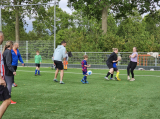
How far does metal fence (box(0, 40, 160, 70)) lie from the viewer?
19.4 meters

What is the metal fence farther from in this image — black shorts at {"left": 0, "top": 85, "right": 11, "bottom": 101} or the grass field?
black shorts at {"left": 0, "top": 85, "right": 11, "bottom": 101}

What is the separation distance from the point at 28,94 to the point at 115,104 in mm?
3104

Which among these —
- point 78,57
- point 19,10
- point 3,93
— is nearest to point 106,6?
point 78,57

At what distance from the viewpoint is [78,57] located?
2172 cm

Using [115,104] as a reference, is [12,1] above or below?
above

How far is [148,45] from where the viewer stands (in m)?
22.6

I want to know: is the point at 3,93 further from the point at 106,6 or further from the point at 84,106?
the point at 106,6

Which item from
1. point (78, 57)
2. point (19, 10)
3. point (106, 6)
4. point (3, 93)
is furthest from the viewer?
point (19, 10)

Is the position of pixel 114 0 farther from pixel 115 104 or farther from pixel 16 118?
pixel 16 118

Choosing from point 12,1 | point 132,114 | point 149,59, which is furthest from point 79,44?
point 132,114

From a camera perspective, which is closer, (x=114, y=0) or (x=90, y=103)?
(x=90, y=103)

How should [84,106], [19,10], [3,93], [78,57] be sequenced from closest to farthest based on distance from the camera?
[3,93], [84,106], [78,57], [19,10]

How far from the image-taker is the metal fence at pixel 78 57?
19.4 m

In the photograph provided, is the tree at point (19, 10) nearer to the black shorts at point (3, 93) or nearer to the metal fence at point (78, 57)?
the metal fence at point (78, 57)
